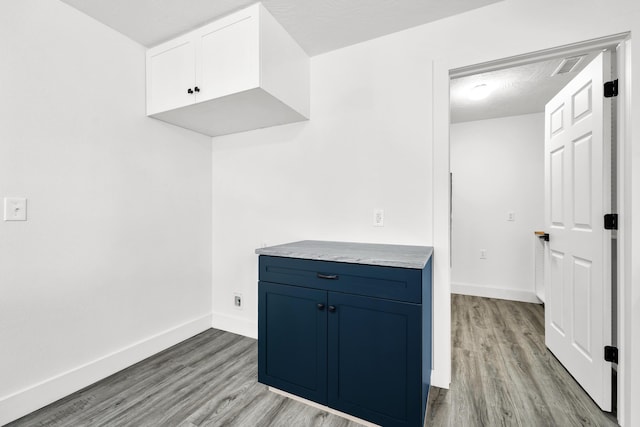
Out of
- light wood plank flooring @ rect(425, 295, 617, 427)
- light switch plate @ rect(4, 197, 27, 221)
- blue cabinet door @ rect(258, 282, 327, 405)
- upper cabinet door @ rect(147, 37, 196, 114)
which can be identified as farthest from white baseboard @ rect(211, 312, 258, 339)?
upper cabinet door @ rect(147, 37, 196, 114)

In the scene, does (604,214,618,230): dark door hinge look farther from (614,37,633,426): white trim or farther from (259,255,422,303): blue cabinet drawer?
(259,255,422,303): blue cabinet drawer

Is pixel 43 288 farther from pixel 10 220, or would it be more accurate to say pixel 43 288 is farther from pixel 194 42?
pixel 194 42

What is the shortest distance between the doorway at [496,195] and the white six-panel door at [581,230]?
150 centimetres

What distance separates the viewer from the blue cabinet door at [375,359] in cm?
137

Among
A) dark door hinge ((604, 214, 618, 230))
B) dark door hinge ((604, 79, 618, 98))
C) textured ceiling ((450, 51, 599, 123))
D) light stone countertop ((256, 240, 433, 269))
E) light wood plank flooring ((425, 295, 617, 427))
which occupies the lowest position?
light wood plank flooring ((425, 295, 617, 427))

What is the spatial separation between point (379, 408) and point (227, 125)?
7.49ft

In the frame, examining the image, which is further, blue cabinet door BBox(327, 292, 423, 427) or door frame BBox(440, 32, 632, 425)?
door frame BBox(440, 32, 632, 425)

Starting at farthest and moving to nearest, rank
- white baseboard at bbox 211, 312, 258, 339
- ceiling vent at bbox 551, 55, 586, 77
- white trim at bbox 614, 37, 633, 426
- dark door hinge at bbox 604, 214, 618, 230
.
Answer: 1. white baseboard at bbox 211, 312, 258, 339
2. ceiling vent at bbox 551, 55, 586, 77
3. dark door hinge at bbox 604, 214, 618, 230
4. white trim at bbox 614, 37, 633, 426

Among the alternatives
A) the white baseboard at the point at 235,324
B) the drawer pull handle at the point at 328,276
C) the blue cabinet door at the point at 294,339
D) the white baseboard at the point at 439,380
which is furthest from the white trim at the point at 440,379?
the white baseboard at the point at 235,324

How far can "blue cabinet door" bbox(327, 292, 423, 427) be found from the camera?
4.50 feet

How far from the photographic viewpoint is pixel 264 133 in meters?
2.53

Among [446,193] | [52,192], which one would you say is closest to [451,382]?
[446,193]

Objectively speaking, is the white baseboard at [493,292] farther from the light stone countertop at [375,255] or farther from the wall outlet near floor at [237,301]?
the wall outlet near floor at [237,301]

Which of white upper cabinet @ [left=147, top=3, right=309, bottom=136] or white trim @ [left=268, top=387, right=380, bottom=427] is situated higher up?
white upper cabinet @ [left=147, top=3, right=309, bottom=136]
